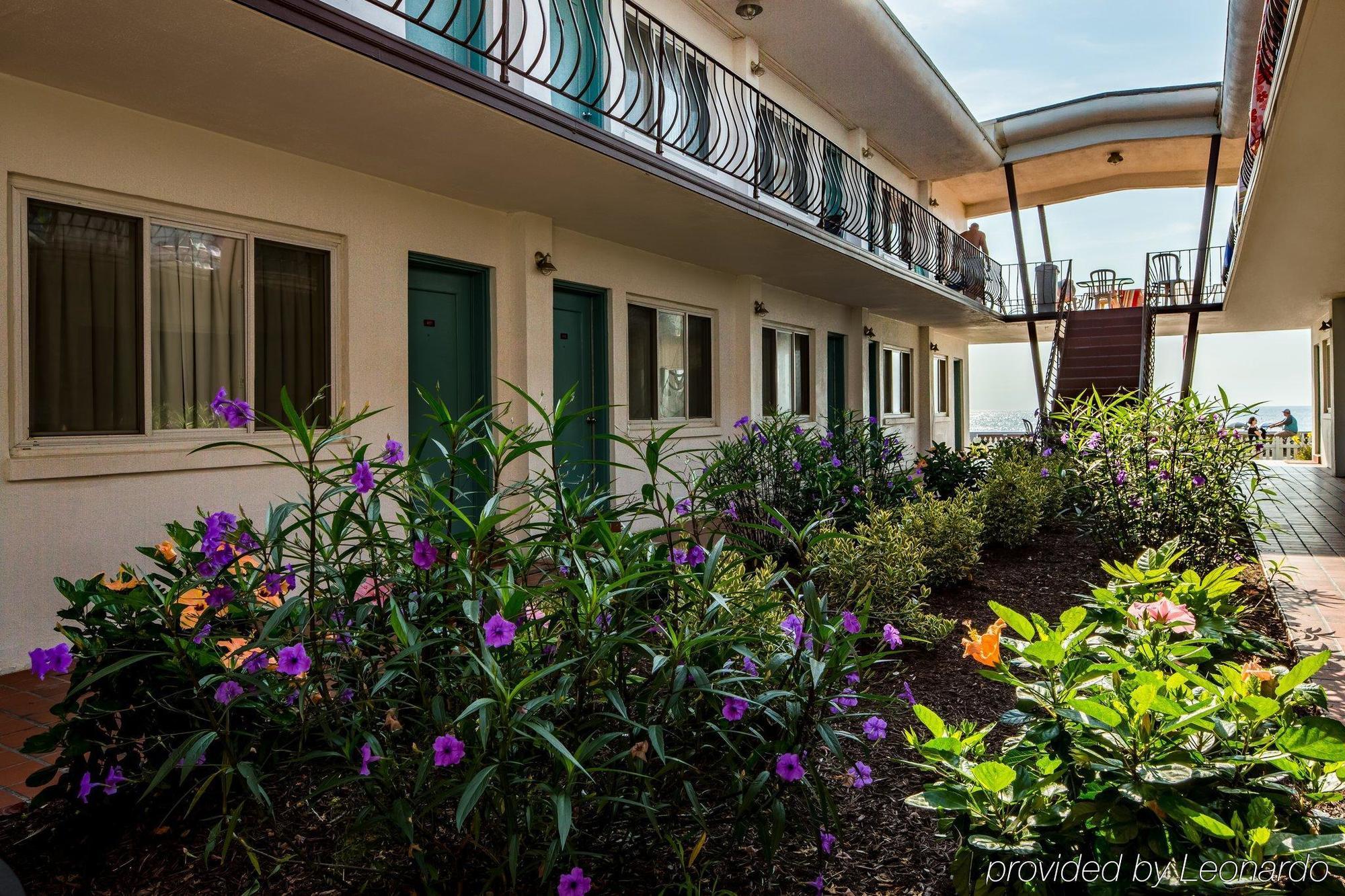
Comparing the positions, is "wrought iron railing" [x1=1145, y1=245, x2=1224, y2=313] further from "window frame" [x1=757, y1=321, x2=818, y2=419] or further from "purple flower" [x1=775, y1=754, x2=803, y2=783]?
"purple flower" [x1=775, y1=754, x2=803, y2=783]

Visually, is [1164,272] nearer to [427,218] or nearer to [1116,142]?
[1116,142]

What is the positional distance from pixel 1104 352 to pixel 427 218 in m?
14.0

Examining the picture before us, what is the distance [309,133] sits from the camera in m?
5.07

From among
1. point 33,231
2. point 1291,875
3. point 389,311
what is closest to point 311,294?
point 389,311

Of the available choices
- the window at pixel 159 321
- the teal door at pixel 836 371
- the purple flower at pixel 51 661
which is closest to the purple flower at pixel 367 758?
the purple flower at pixel 51 661

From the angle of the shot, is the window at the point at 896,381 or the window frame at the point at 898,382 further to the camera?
the window at the point at 896,381

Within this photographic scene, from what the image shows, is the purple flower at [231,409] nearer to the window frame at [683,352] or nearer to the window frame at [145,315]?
the window frame at [145,315]

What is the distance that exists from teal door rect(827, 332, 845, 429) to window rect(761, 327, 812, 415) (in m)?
1.01

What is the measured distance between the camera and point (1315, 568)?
6180mm

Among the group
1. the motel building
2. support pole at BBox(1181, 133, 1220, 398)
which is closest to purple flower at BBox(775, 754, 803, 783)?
the motel building

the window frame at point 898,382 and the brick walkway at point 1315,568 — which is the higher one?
the window frame at point 898,382

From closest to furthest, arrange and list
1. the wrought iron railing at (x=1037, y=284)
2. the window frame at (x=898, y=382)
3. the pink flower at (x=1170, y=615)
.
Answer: the pink flower at (x=1170, y=615)
the window frame at (x=898, y=382)
the wrought iron railing at (x=1037, y=284)

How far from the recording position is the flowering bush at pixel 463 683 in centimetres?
187

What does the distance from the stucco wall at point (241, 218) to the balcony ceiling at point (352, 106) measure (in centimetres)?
10
